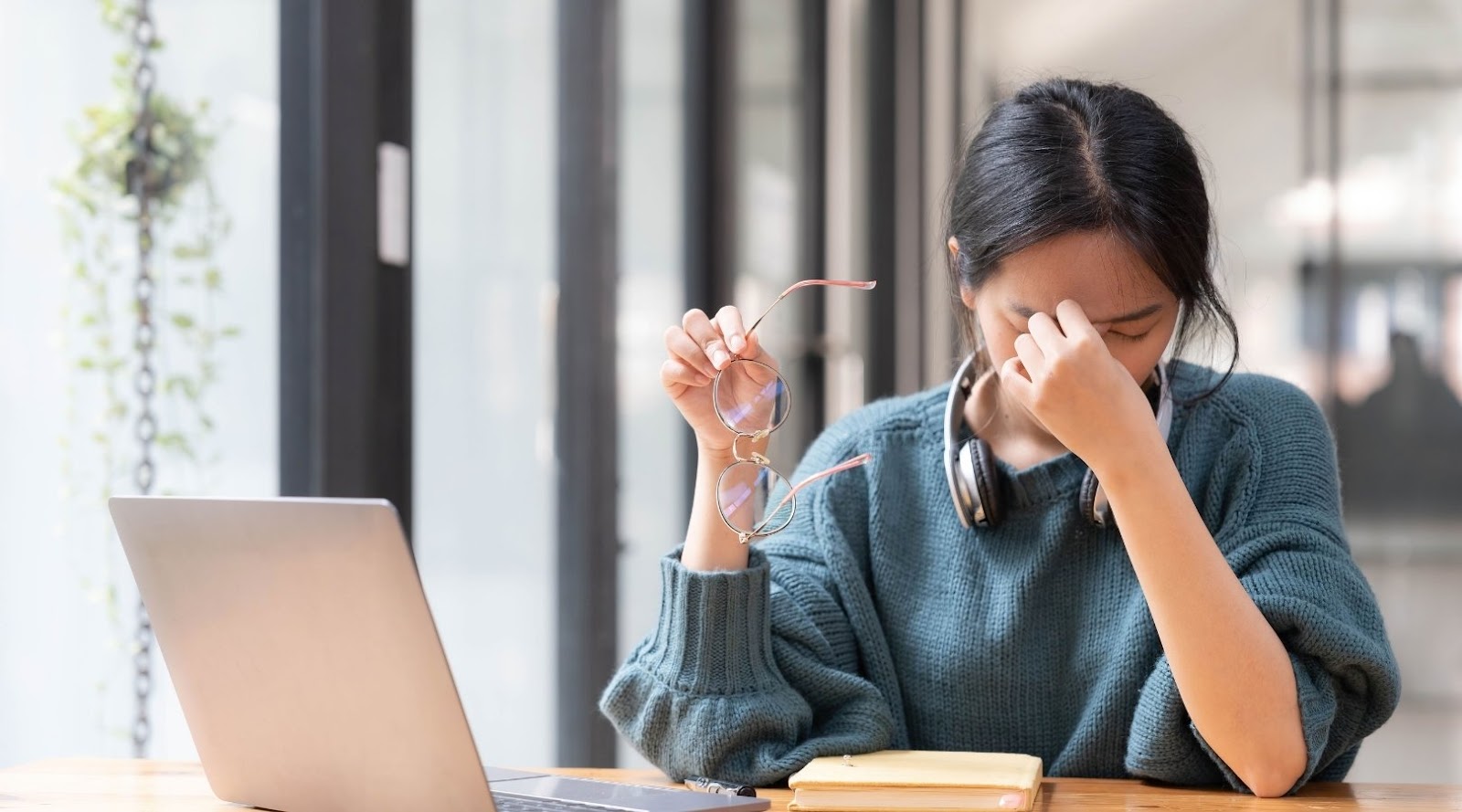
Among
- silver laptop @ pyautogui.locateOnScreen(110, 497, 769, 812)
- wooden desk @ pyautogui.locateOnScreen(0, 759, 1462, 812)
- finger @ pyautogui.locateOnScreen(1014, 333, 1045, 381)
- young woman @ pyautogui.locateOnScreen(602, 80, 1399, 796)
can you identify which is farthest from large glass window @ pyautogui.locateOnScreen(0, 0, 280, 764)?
finger @ pyautogui.locateOnScreen(1014, 333, 1045, 381)

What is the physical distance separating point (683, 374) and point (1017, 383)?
0.90 feet

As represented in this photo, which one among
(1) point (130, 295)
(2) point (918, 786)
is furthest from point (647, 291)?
(2) point (918, 786)

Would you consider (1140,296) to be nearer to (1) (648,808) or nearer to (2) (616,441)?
(1) (648,808)

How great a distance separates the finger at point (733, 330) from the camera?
3.81ft

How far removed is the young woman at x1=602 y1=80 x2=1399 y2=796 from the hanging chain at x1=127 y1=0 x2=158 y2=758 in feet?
1.72

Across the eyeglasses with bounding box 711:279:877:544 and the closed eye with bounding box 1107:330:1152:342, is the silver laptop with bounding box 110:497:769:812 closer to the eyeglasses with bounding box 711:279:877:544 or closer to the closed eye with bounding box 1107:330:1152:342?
the eyeglasses with bounding box 711:279:877:544

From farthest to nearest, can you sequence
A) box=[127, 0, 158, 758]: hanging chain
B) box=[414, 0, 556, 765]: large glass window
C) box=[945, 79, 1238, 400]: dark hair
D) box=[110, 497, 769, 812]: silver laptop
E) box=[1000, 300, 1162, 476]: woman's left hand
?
box=[414, 0, 556, 765]: large glass window, box=[127, 0, 158, 758]: hanging chain, box=[945, 79, 1238, 400]: dark hair, box=[1000, 300, 1162, 476]: woman's left hand, box=[110, 497, 769, 812]: silver laptop

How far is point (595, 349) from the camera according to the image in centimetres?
231

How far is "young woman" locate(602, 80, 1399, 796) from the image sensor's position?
1.12 m

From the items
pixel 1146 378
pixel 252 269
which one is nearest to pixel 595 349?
pixel 252 269

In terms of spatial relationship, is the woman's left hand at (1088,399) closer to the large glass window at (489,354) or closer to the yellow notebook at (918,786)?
the yellow notebook at (918,786)

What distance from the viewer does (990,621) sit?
1357 mm

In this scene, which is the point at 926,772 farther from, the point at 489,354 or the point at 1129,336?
the point at 489,354

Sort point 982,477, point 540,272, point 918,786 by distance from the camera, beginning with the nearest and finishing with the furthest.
Result: point 918,786
point 982,477
point 540,272
